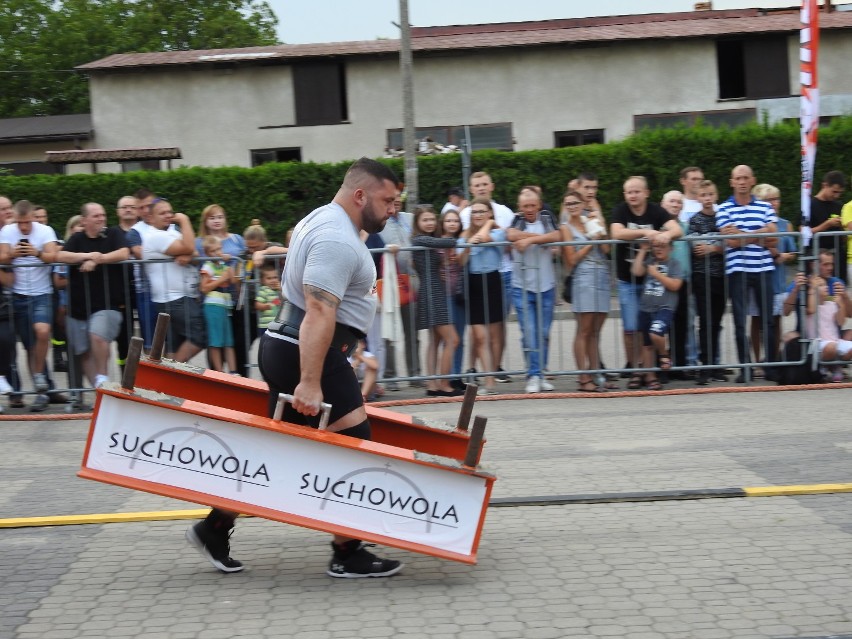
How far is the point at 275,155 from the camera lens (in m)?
32.8

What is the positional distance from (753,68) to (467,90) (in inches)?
325

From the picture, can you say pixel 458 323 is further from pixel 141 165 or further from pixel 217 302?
pixel 141 165

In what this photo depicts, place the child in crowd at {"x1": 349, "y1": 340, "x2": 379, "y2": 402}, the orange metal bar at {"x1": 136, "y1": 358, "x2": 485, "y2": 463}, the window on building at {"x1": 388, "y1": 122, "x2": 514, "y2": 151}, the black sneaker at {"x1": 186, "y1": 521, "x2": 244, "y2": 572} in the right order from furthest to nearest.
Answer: the window on building at {"x1": 388, "y1": 122, "x2": 514, "y2": 151} → the child in crowd at {"x1": 349, "y1": 340, "x2": 379, "y2": 402} → the orange metal bar at {"x1": 136, "y1": 358, "x2": 485, "y2": 463} → the black sneaker at {"x1": 186, "y1": 521, "x2": 244, "y2": 572}

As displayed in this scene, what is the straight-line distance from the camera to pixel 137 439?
17.3 feet

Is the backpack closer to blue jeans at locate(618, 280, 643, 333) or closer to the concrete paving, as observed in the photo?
blue jeans at locate(618, 280, 643, 333)

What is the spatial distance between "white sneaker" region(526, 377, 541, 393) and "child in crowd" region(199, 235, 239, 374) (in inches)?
112

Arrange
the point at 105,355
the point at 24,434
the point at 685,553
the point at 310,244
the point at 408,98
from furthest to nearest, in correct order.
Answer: the point at 408,98 → the point at 105,355 → the point at 24,434 → the point at 685,553 → the point at 310,244

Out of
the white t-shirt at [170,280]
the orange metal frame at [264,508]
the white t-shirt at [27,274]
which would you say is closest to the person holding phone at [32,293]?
the white t-shirt at [27,274]

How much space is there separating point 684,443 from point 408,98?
16454 millimetres

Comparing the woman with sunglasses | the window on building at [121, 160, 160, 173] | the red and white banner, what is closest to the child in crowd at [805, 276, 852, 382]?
the red and white banner

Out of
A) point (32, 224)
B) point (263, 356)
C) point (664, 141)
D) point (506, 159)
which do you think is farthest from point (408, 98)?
point (263, 356)

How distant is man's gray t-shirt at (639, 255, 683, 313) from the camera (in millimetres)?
10750

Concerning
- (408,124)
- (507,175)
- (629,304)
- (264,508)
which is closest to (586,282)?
(629,304)

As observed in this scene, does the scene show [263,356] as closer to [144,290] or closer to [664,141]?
[144,290]
